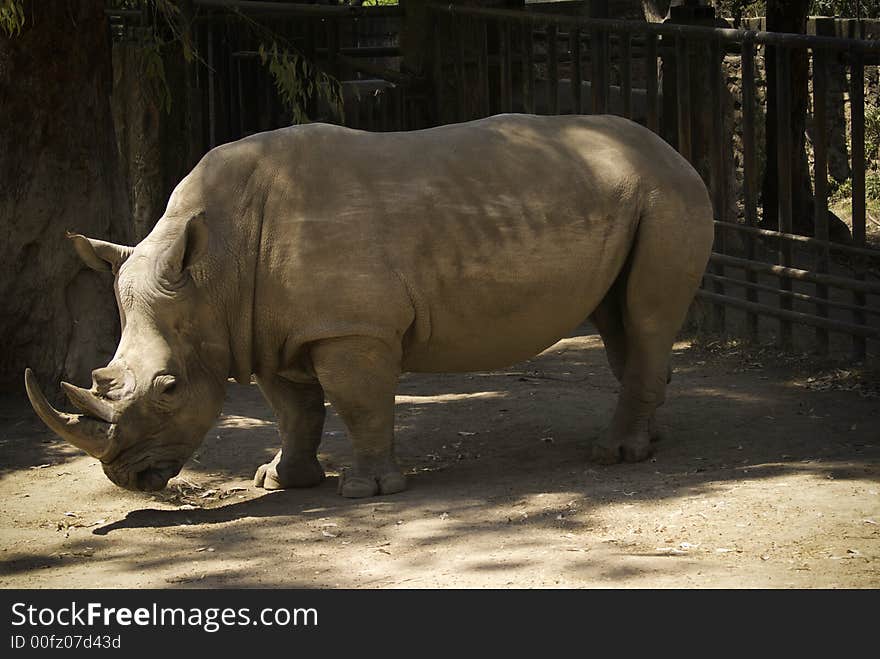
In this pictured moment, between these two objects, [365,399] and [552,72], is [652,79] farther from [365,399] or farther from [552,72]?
[365,399]

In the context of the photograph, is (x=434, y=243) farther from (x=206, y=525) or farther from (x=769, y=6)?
(x=769, y=6)

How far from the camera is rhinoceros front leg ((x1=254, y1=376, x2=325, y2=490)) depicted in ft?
23.8

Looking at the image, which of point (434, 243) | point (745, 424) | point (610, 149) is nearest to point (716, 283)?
point (745, 424)

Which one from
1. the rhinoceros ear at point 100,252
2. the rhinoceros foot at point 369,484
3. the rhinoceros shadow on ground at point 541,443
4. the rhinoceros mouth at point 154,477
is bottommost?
the rhinoceros shadow on ground at point 541,443

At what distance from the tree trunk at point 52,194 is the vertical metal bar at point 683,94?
14.6 feet

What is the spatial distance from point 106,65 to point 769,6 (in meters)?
7.65

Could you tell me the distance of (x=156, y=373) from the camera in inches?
255

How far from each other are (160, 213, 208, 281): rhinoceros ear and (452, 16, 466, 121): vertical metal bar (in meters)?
6.57

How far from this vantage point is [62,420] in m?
6.29

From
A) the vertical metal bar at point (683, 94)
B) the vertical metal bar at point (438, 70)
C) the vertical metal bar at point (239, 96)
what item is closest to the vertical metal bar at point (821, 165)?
the vertical metal bar at point (683, 94)

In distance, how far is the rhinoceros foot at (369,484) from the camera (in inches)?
272

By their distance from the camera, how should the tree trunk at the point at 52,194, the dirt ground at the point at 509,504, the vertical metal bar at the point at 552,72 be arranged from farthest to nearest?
1. the vertical metal bar at the point at 552,72
2. the tree trunk at the point at 52,194
3. the dirt ground at the point at 509,504

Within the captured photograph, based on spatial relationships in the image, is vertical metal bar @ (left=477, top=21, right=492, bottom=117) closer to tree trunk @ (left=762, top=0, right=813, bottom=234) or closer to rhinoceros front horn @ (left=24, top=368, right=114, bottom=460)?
tree trunk @ (left=762, top=0, right=813, bottom=234)

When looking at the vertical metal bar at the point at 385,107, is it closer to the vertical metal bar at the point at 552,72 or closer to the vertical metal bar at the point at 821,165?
the vertical metal bar at the point at 552,72
